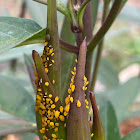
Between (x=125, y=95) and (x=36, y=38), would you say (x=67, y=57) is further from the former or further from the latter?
(x=125, y=95)

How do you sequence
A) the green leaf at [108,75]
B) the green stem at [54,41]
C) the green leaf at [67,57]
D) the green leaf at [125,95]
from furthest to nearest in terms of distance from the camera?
the green leaf at [108,75] < the green leaf at [125,95] < the green leaf at [67,57] < the green stem at [54,41]

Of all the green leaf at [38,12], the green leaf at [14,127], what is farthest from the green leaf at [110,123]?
the green leaf at [38,12]

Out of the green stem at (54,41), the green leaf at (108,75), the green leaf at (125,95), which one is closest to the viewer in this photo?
the green stem at (54,41)

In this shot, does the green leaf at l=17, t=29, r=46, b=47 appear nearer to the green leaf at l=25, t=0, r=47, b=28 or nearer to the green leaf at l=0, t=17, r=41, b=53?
the green leaf at l=0, t=17, r=41, b=53

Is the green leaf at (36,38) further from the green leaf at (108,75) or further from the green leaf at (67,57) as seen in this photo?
the green leaf at (108,75)

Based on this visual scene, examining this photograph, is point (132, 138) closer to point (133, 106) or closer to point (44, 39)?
point (44, 39)

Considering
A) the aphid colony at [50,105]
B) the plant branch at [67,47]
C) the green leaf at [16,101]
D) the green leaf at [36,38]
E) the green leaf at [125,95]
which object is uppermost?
the green leaf at [36,38]
